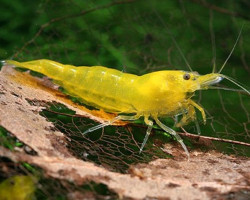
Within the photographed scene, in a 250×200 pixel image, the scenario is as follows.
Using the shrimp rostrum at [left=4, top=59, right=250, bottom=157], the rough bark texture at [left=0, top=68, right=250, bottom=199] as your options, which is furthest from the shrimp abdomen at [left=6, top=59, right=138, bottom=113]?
the rough bark texture at [left=0, top=68, right=250, bottom=199]

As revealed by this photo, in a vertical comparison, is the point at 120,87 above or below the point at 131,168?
above

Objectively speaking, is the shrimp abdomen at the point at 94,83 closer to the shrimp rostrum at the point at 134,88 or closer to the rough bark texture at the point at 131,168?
the shrimp rostrum at the point at 134,88

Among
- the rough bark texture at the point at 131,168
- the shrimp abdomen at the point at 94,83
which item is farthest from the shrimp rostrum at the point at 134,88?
the rough bark texture at the point at 131,168

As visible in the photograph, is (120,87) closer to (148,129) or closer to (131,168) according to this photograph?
(148,129)

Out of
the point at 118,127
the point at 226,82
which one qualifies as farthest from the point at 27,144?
the point at 226,82

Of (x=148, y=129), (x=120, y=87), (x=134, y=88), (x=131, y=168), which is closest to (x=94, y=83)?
(x=120, y=87)

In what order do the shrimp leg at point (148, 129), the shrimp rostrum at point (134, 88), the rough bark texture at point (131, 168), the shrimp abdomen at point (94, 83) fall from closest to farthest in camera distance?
the rough bark texture at point (131, 168)
the shrimp leg at point (148, 129)
the shrimp rostrum at point (134, 88)
the shrimp abdomen at point (94, 83)
